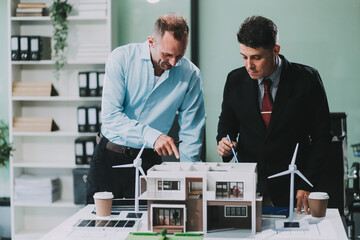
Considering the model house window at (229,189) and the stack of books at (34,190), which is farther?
the stack of books at (34,190)

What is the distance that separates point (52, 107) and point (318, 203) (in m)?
3.57

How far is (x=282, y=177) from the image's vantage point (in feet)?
8.56

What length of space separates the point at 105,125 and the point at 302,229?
1.22m

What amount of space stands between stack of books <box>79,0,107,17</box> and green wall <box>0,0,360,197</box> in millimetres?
281

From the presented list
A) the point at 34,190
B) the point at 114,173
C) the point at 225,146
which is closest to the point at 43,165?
the point at 34,190

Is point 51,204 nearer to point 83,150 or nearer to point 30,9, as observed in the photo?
point 83,150

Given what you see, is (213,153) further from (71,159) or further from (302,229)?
(302,229)

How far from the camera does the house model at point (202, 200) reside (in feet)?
6.71

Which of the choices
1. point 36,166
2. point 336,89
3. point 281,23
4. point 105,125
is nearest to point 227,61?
point 281,23

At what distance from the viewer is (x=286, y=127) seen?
2568 mm

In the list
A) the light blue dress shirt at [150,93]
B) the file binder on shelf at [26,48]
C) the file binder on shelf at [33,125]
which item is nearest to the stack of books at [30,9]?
the file binder on shelf at [26,48]

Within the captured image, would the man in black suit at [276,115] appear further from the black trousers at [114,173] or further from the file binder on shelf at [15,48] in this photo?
the file binder on shelf at [15,48]

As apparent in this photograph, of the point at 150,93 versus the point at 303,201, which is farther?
the point at 150,93

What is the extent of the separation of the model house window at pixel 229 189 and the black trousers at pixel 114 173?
82 centimetres
